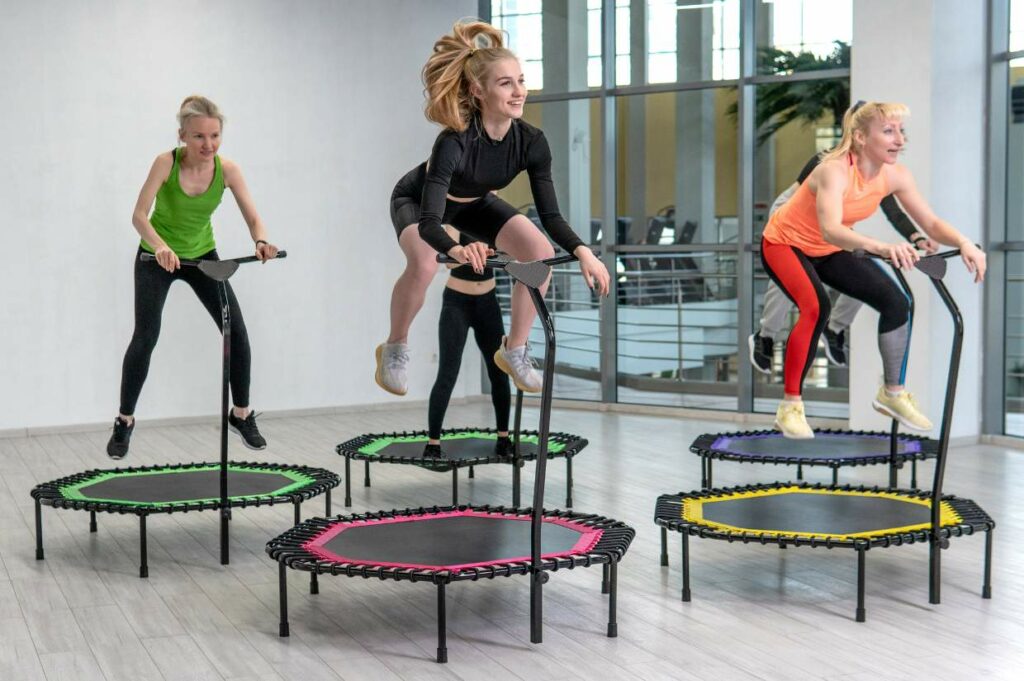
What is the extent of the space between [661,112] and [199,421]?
3.73 meters

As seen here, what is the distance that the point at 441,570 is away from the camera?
325cm

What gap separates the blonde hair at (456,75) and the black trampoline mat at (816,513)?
153 cm

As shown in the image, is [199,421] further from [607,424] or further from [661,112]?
[661,112]

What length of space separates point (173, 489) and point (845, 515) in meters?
2.47

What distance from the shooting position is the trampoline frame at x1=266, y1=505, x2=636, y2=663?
128 inches

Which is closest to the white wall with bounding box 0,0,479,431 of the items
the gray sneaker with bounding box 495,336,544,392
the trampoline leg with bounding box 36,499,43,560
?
the trampoline leg with bounding box 36,499,43,560

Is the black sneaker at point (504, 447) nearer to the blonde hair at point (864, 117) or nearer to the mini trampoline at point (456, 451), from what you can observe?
the mini trampoline at point (456, 451)

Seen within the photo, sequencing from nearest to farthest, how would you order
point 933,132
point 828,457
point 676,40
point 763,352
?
1. point 828,457
2. point 763,352
3. point 933,132
4. point 676,40

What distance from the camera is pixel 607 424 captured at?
7867 mm

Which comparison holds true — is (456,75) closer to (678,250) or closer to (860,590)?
(860,590)

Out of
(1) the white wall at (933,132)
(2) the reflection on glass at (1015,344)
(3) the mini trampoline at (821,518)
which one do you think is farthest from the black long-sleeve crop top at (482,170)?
(2) the reflection on glass at (1015,344)

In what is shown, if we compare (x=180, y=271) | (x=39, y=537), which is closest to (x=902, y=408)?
(x=180, y=271)

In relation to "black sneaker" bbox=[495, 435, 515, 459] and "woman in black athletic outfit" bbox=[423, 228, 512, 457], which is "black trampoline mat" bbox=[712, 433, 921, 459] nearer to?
"black sneaker" bbox=[495, 435, 515, 459]

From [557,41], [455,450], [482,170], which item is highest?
[557,41]
